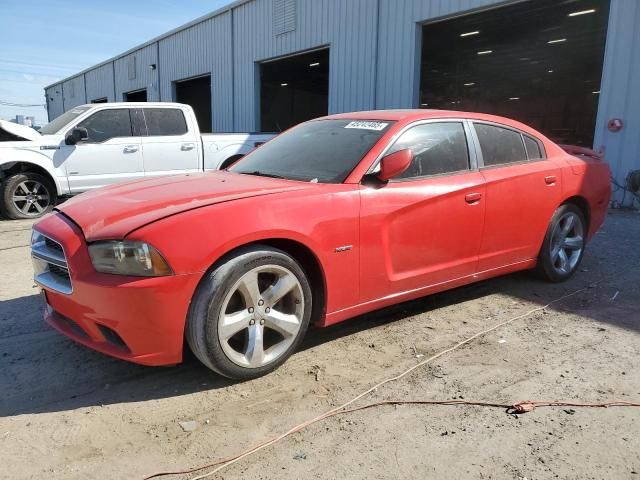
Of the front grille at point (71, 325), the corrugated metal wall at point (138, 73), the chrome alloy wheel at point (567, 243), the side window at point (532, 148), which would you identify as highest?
the corrugated metal wall at point (138, 73)

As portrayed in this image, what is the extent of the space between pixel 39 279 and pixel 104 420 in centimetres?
99

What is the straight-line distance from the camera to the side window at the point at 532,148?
14.8 feet

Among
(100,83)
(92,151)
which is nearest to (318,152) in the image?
(92,151)

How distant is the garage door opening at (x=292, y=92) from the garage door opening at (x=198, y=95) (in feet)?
9.80

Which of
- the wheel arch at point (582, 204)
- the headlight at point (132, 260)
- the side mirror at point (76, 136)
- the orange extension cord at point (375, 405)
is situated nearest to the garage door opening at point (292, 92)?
the side mirror at point (76, 136)

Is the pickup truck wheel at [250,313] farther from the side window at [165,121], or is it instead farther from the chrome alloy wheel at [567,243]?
the side window at [165,121]

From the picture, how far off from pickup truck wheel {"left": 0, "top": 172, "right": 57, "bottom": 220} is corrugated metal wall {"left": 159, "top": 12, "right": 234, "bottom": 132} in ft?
34.8

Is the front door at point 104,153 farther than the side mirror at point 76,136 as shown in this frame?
Yes

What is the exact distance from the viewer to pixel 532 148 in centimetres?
455

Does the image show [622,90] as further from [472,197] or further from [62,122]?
[62,122]

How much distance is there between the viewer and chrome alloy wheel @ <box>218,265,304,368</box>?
282 centimetres

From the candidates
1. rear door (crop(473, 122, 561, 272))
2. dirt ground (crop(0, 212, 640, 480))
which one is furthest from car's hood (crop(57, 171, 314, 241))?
rear door (crop(473, 122, 561, 272))

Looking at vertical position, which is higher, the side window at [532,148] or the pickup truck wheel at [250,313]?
the side window at [532,148]

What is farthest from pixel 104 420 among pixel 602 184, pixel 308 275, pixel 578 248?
pixel 602 184
